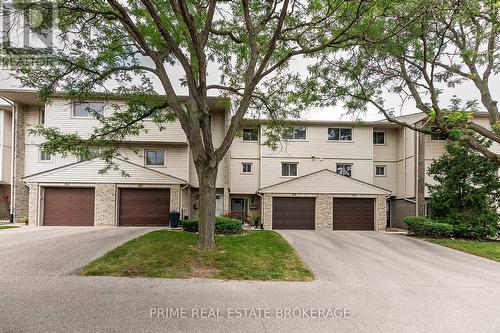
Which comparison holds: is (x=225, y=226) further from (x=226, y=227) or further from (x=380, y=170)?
(x=380, y=170)

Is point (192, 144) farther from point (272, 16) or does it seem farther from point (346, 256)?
point (346, 256)

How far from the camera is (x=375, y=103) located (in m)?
12.9

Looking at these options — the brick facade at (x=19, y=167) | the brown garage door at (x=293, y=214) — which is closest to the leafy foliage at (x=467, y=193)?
the brown garage door at (x=293, y=214)

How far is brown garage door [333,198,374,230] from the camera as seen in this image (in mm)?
17906

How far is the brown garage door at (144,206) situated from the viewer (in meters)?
16.4

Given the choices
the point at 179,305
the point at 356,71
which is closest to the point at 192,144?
the point at 179,305

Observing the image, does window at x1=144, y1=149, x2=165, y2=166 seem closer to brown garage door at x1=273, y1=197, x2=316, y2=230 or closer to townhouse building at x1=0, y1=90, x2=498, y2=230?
townhouse building at x1=0, y1=90, x2=498, y2=230

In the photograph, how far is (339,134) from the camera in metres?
19.9

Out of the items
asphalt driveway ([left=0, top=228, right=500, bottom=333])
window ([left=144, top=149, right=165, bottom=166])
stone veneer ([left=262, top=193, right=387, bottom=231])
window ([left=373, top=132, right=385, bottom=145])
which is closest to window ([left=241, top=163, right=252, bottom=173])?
stone veneer ([left=262, top=193, right=387, bottom=231])

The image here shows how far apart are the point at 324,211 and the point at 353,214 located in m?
1.99

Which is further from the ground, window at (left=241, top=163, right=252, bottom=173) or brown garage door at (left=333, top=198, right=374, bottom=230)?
window at (left=241, top=163, right=252, bottom=173)

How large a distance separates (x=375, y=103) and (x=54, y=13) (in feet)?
41.6

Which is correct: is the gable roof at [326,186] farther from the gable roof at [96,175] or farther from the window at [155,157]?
the window at [155,157]

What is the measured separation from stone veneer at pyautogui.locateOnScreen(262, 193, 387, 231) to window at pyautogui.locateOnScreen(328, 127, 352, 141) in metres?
4.49
